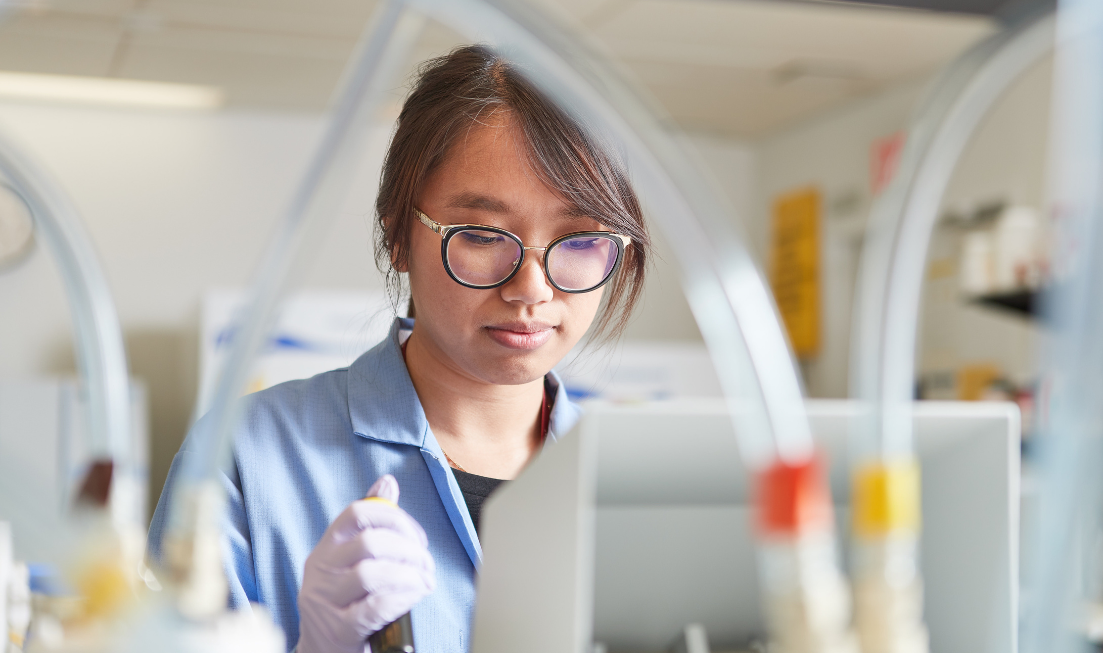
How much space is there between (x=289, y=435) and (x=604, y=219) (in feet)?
1.45

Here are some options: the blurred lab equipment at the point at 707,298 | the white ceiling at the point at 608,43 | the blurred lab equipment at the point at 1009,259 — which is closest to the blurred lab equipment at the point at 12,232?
the white ceiling at the point at 608,43

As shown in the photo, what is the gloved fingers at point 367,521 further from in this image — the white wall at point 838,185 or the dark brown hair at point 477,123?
the white wall at point 838,185

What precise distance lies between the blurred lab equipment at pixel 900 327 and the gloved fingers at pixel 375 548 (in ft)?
1.31

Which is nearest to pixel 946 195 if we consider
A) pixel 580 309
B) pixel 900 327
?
pixel 580 309

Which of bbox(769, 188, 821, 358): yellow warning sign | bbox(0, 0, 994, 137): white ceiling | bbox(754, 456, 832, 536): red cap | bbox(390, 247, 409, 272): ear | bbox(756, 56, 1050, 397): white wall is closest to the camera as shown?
bbox(754, 456, 832, 536): red cap

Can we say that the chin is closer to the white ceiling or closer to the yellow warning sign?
the white ceiling

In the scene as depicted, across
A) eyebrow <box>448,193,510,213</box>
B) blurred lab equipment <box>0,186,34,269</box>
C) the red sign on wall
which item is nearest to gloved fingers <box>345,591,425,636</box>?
eyebrow <box>448,193,510,213</box>

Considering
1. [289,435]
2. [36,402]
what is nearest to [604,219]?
[289,435]

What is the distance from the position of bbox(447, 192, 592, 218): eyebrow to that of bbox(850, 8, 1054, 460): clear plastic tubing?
0.62 m

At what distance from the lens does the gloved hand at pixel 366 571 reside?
76cm

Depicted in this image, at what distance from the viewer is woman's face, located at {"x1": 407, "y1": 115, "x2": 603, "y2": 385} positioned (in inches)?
42.3

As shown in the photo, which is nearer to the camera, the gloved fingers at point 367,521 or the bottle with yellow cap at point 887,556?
the bottle with yellow cap at point 887,556

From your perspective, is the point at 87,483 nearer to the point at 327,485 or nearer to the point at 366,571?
the point at 366,571

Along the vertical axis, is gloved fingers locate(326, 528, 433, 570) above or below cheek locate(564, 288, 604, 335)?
below
